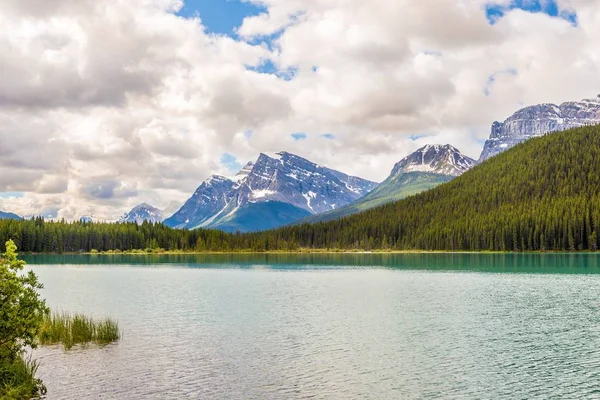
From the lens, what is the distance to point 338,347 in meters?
48.3

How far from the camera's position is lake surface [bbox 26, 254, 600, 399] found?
36.0 metres

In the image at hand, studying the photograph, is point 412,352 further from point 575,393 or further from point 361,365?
point 575,393

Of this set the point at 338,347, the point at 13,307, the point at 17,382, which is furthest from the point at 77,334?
the point at 338,347

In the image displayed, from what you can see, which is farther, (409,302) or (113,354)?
(409,302)

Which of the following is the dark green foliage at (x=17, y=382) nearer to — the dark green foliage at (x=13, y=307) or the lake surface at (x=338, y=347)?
the dark green foliage at (x=13, y=307)

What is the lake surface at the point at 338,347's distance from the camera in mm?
35969

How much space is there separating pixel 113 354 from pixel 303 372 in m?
16.8

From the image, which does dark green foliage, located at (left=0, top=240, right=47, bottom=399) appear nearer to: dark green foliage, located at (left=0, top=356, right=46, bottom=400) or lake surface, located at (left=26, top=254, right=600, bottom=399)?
dark green foliage, located at (left=0, top=356, right=46, bottom=400)

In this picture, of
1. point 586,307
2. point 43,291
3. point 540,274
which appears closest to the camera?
point 586,307

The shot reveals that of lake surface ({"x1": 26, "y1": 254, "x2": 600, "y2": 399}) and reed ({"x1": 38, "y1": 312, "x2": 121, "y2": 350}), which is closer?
lake surface ({"x1": 26, "y1": 254, "x2": 600, "y2": 399})

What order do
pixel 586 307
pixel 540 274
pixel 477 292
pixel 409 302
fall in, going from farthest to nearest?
pixel 540 274
pixel 477 292
pixel 409 302
pixel 586 307

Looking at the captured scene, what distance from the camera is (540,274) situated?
410ft

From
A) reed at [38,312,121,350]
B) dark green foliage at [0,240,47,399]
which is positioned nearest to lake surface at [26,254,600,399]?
reed at [38,312,121,350]

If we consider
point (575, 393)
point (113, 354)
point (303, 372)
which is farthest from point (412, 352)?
point (113, 354)
